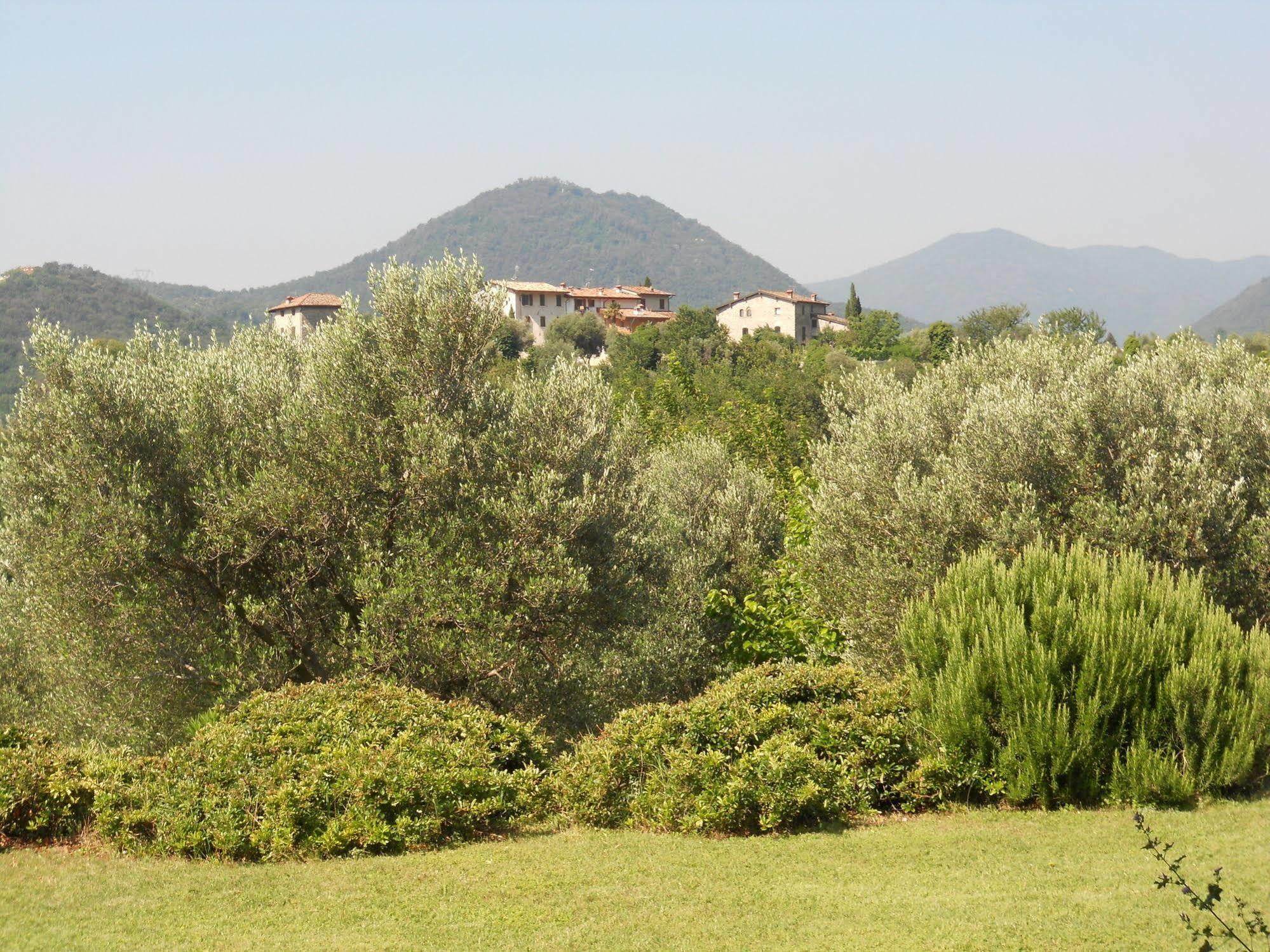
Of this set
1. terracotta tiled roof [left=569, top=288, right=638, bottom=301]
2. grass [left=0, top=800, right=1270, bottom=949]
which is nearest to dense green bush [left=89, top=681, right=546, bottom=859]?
grass [left=0, top=800, right=1270, bottom=949]

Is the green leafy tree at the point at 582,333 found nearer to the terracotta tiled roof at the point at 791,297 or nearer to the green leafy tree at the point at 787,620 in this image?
the terracotta tiled roof at the point at 791,297

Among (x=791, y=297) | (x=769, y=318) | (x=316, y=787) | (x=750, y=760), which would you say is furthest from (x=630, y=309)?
(x=316, y=787)

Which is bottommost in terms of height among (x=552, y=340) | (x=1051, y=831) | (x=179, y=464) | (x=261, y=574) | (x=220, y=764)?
(x=1051, y=831)

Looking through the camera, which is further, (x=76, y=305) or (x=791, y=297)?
(x=76, y=305)

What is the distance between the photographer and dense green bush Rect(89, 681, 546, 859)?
9445 millimetres

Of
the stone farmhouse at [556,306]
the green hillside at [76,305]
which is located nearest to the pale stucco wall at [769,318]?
the stone farmhouse at [556,306]

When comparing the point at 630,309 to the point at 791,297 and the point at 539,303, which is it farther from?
the point at 791,297

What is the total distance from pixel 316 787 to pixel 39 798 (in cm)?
273

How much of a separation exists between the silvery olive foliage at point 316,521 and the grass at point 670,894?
4.73 m

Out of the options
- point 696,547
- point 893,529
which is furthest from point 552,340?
point 893,529

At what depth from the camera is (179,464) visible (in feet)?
46.0

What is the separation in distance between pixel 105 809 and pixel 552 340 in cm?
9996

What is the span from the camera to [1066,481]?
16.6m

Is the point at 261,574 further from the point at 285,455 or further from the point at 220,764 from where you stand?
the point at 220,764
